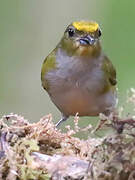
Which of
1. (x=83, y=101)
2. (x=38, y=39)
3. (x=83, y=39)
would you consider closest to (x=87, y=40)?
(x=83, y=39)

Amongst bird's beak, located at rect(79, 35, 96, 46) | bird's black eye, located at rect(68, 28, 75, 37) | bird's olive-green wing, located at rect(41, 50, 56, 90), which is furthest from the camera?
bird's olive-green wing, located at rect(41, 50, 56, 90)

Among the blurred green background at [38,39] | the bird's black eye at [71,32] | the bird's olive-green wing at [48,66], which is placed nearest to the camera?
the bird's black eye at [71,32]

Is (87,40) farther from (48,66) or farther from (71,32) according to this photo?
(48,66)

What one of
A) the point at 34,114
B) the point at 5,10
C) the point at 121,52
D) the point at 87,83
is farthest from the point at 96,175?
the point at 5,10

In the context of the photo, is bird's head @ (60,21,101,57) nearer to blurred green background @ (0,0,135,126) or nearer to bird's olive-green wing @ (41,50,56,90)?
bird's olive-green wing @ (41,50,56,90)

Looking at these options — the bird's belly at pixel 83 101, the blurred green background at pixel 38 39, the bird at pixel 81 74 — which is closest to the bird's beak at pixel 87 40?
the bird at pixel 81 74

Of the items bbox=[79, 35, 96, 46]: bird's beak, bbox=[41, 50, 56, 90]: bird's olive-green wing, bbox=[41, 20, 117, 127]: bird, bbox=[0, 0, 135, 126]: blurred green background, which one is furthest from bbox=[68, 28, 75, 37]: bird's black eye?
bbox=[0, 0, 135, 126]: blurred green background

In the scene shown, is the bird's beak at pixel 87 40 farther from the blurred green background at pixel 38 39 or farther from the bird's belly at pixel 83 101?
the blurred green background at pixel 38 39

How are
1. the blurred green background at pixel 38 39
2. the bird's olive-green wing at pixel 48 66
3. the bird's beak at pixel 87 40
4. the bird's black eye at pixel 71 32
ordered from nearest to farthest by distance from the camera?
the bird's beak at pixel 87 40 → the bird's black eye at pixel 71 32 → the bird's olive-green wing at pixel 48 66 → the blurred green background at pixel 38 39
